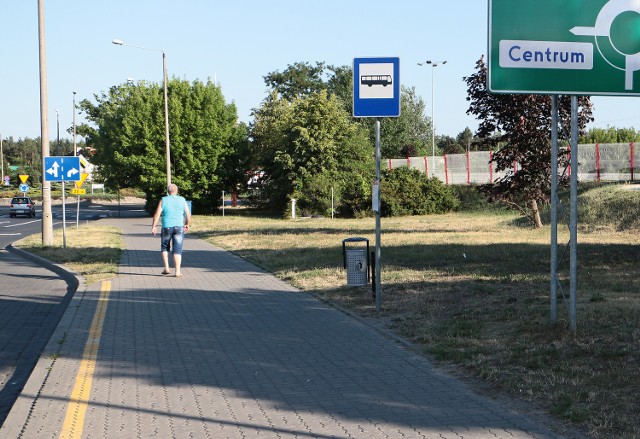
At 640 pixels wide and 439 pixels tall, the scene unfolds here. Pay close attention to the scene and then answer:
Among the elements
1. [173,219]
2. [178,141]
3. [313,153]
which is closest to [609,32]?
[173,219]

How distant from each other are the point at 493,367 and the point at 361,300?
4535 millimetres

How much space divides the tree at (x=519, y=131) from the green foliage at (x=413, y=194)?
19935 millimetres

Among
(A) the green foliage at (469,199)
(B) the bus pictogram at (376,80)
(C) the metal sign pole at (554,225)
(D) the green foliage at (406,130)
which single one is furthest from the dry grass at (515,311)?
(D) the green foliage at (406,130)

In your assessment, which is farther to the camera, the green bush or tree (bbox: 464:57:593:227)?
the green bush

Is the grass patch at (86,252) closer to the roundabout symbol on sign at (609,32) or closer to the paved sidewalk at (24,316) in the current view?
the paved sidewalk at (24,316)

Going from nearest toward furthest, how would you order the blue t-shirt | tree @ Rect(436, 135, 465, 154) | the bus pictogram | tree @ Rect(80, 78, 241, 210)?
the bus pictogram → the blue t-shirt → tree @ Rect(80, 78, 241, 210) → tree @ Rect(436, 135, 465, 154)

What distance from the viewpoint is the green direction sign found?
26.7ft

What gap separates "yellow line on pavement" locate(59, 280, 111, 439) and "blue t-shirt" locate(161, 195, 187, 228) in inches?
178

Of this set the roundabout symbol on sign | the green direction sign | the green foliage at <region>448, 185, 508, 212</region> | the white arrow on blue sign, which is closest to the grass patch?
the white arrow on blue sign

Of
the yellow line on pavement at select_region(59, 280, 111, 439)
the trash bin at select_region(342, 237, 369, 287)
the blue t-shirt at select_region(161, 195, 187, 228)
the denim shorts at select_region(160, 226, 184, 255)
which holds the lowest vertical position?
the yellow line on pavement at select_region(59, 280, 111, 439)

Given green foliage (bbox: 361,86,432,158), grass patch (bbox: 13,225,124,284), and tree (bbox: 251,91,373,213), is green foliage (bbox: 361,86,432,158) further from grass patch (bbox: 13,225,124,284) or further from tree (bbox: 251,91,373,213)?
grass patch (bbox: 13,225,124,284)

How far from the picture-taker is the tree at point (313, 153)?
4544 centimetres

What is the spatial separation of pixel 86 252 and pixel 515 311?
1422 cm

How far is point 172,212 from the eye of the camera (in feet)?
48.5
